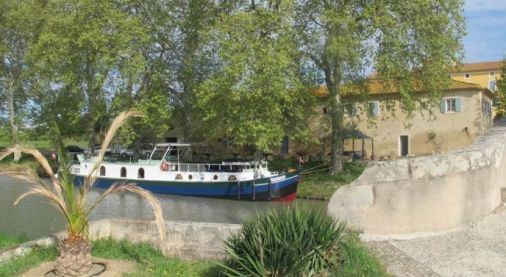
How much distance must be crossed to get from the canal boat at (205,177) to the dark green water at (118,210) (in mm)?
555

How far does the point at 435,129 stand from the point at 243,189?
62.6ft

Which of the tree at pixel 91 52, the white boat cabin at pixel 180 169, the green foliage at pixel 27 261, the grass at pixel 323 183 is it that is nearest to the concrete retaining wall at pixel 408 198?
the green foliage at pixel 27 261

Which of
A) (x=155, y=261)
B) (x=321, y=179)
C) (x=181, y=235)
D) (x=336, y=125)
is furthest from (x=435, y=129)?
(x=155, y=261)

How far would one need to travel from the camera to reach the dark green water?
17.3 meters

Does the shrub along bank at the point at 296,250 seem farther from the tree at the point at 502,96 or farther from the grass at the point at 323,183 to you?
the tree at the point at 502,96

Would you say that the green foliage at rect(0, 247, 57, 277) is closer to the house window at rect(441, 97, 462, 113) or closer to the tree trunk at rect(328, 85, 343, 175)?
the tree trunk at rect(328, 85, 343, 175)

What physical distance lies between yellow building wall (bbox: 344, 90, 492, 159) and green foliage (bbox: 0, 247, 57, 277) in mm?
31835

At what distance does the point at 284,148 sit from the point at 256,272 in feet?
128

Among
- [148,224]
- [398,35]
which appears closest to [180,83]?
[398,35]

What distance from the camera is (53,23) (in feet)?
111

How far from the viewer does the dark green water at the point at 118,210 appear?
1730cm

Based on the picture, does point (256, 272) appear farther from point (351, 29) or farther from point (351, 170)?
point (351, 170)

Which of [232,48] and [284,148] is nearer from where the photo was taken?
[232,48]

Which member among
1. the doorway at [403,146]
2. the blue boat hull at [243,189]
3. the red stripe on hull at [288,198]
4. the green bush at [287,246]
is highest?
the doorway at [403,146]
